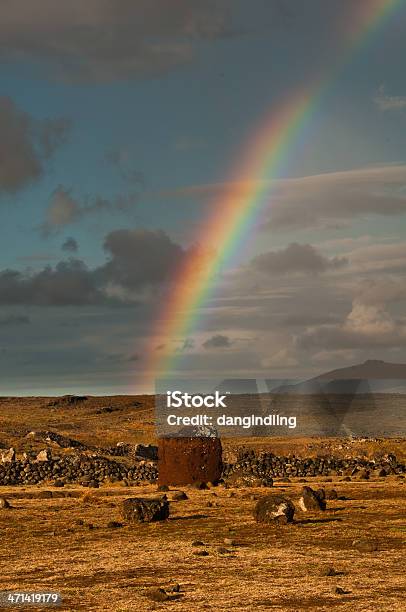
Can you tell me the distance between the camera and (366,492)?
37.7 m

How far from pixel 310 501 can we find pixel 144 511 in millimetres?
5377

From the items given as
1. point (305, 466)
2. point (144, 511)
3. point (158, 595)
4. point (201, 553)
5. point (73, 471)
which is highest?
point (73, 471)

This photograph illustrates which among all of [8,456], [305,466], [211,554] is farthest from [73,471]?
[211,554]

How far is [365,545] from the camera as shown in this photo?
71.2 ft

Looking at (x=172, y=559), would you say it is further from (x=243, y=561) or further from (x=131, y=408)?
(x=131, y=408)

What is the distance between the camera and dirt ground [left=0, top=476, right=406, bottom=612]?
15867 millimetres

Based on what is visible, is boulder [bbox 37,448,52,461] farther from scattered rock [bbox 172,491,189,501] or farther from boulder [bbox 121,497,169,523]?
boulder [bbox 121,497,169,523]

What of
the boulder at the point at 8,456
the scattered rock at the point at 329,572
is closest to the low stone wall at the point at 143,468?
the boulder at the point at 8,456

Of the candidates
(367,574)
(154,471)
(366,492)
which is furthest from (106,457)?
(367,574)

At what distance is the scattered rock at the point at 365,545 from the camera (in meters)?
21.3

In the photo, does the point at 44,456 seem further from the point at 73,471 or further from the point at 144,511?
the point at 144,511

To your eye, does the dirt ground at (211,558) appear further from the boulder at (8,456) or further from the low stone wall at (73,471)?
the boulder at (8,456)

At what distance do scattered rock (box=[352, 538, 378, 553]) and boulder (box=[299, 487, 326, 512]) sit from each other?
642 centimetres

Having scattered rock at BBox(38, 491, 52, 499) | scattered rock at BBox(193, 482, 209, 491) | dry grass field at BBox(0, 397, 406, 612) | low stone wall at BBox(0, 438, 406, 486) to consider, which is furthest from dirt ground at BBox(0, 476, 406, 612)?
low stone wall at BBox(0, 438, 406, 486)
